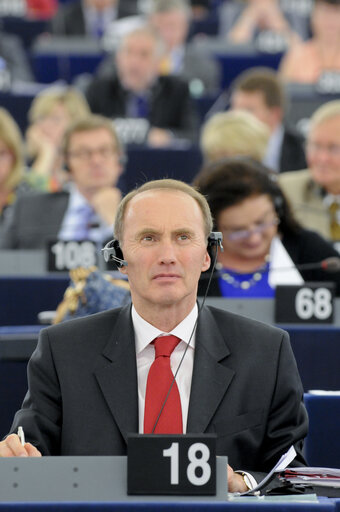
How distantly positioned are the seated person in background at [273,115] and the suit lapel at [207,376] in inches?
190

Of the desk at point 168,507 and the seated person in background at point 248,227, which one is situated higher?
the seated person in background at point 248,227

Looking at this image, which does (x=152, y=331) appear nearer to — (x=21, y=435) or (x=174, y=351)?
(x=174, y=351)

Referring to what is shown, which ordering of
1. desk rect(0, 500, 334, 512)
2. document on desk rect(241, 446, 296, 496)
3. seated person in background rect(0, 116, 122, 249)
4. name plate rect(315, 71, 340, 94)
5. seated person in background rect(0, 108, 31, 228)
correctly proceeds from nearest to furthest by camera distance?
desk rect(0, 500, 334, 512) → document on desk rect(241, 446, 296, 496) → seated person in background rect(0, 116, 122, 249) → seated person in background rect(0, 108, 31, 228) → name plate rect(315, 71, 340, 94)

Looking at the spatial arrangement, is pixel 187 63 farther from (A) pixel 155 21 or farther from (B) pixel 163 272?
(B) pixel 163 272

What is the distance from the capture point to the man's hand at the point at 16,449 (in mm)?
2584

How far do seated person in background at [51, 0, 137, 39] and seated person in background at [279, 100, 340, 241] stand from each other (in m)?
5.57

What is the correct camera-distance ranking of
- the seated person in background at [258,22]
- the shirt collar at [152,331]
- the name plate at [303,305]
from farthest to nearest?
the seated person in background at [258,22] → the name plate at [303,305] → the shirt collar at [152,331]

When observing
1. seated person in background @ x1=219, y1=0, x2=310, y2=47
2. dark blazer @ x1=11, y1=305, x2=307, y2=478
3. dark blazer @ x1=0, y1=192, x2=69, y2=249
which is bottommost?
dark blazer @ x1=11, y1=305, x2=307, y2=478

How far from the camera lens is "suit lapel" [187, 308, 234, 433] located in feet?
9.28

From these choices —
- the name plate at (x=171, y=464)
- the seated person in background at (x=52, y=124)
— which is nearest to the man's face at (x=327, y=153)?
the seated person in background at (x=52, y=124)

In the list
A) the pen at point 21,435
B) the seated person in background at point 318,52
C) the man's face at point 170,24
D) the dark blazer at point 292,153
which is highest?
the man's face at point 170,24

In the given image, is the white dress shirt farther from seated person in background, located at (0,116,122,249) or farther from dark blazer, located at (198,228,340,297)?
seated person in background, located at (0,116,122,249)

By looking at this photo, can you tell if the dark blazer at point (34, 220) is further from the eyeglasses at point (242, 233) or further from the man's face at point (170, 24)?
the man's face at point (170, 24)

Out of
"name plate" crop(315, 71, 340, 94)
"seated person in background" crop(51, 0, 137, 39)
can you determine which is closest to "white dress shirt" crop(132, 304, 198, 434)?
"name plate" crop(315, 71, 340, 94)
